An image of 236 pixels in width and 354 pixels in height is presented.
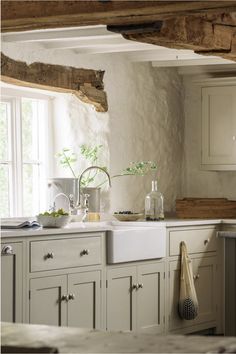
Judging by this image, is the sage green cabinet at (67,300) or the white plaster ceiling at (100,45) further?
the white plaster ceiling at (100,45)

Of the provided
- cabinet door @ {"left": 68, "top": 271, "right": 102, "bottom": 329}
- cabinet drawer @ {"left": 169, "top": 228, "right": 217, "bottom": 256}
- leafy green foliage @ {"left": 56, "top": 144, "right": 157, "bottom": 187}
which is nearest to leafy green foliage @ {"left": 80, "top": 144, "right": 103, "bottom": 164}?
leafy green foliage @ {"left": 56, "top": 144, "right": 157, "bottom": 187}

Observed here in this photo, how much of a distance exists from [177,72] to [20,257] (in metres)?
3.18

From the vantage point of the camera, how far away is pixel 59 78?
6129 mm

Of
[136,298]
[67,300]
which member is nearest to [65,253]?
[67,300]

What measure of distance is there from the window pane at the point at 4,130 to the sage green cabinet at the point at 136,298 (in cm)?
120

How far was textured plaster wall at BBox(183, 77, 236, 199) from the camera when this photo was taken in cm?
733

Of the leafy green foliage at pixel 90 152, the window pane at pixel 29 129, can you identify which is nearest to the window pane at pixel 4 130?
the window pane at pixel 29 129

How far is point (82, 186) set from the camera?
641 cm

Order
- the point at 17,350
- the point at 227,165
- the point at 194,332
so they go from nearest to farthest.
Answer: the point at 17,350 → the point at 194,332 → the point at 227,165

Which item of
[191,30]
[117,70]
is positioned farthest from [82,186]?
[191,30]

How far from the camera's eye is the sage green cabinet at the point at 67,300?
4.95m

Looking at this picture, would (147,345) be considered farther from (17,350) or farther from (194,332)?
(194,332)

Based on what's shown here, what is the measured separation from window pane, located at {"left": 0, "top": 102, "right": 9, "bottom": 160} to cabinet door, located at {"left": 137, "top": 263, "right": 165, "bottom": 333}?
1.30 metres

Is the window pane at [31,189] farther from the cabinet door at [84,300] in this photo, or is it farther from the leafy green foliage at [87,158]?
the cabinet door at [84,300]
